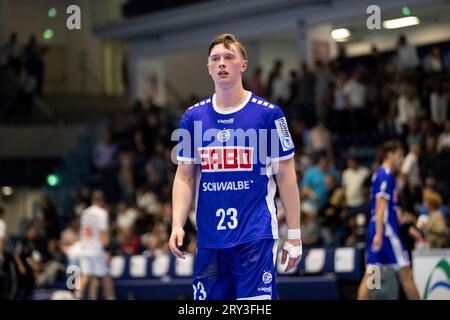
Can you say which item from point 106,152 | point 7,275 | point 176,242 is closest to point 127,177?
point 106,152

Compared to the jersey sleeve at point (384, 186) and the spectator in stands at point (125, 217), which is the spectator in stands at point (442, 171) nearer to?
the jersey sleeve at point (384, 186)

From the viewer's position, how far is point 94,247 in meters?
16.7

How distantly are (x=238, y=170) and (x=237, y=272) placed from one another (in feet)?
2.16

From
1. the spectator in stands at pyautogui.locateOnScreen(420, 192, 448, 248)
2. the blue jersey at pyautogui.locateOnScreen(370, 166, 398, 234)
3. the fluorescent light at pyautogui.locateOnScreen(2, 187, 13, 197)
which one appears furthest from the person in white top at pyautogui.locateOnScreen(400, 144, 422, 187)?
the fluorescent light at pyautogui.locateOnScreen(2, 187, 13, 197)

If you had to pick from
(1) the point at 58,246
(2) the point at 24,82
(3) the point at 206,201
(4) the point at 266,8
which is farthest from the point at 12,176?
(3) the point at 206,201

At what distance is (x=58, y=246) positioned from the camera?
1998 cm

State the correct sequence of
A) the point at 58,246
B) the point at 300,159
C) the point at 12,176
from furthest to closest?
the point at 12,176
the point at 58,246
the point at 300,159

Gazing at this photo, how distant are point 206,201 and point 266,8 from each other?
16234 mm

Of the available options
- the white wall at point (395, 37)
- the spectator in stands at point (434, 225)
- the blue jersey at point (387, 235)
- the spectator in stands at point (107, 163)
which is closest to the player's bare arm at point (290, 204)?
the blue jersey at point (387, 235)

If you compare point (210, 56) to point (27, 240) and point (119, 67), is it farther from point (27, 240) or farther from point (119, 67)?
point (119, 67)

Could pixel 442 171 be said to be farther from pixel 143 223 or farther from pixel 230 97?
pixel 230 97

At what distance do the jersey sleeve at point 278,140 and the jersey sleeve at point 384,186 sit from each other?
4818 millimetres

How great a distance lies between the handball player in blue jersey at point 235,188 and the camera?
6934mm

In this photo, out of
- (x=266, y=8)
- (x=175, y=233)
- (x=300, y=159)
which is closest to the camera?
(x=175, y=233)
